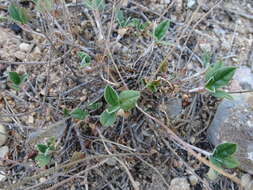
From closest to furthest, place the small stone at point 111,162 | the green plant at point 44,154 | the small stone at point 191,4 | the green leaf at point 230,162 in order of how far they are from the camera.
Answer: the green leaf at point 230,162 → the green plant at point 44,154 → the small stone at point 111,162 → the small stone at point 191,4

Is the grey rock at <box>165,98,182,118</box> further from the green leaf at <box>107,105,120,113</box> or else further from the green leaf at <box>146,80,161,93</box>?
the green leaf at <box>107,105,120,113</box>

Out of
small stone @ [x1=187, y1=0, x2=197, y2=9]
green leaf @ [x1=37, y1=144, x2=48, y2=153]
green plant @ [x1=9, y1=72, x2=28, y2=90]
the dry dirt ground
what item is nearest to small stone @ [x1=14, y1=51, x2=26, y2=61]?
the dry dirt ground

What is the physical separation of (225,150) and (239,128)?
0.22 metres

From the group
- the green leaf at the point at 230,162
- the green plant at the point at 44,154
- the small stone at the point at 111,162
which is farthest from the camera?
the small stone at the point at 111,162

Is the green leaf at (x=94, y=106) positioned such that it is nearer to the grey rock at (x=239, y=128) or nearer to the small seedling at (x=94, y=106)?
the small seedling at (x=94, y=106)

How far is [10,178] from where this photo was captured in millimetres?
1329

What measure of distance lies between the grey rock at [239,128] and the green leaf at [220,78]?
0.72ft

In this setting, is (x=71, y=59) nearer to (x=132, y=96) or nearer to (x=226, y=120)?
(x=132, y=96)

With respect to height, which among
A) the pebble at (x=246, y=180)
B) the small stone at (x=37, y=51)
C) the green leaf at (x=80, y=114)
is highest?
the small stone at (x=37, y=51)

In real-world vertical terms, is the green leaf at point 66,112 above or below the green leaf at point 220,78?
below

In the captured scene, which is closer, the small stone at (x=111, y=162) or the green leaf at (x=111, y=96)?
the green leaf at (x=111, y=96)

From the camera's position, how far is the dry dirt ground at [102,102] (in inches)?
52.7

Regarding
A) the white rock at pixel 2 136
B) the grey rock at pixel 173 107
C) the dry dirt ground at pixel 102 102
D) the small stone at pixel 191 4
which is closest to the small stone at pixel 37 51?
the dry dirt ground at pixel 102 102

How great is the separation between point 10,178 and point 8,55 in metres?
0.49
